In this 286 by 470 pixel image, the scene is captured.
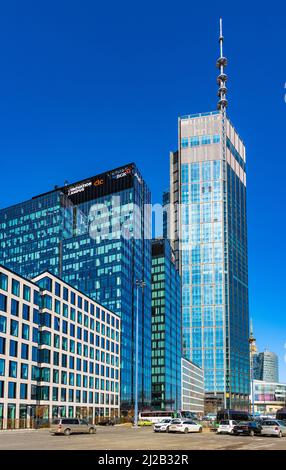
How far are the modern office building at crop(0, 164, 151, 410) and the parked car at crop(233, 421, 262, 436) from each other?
93753 millimetres

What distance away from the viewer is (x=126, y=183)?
17075 cm

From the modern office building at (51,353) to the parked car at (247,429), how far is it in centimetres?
3554

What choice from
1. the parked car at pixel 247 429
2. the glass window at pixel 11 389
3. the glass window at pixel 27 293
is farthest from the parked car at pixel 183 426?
the glass window at pixel 27 293

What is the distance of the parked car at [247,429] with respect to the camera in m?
51.2

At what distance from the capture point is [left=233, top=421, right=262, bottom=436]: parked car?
51219mm

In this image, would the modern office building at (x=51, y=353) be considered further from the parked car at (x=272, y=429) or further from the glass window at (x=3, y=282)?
the parked car at (x=272, y=429)

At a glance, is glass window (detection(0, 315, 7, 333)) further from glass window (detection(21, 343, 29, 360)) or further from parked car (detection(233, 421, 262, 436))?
parked car (detection(233, 421, 262, 436))

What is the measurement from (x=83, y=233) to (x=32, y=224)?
23814mm

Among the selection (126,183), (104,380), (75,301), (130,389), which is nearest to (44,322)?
(75,301)

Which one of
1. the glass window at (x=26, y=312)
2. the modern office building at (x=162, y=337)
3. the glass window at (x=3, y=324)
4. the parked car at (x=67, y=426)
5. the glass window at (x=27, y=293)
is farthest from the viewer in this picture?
the modern office building at (x=162, y=337)

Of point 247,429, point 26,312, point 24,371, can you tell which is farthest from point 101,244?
point 247,429

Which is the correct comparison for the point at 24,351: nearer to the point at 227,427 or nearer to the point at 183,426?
the point at 183,426
